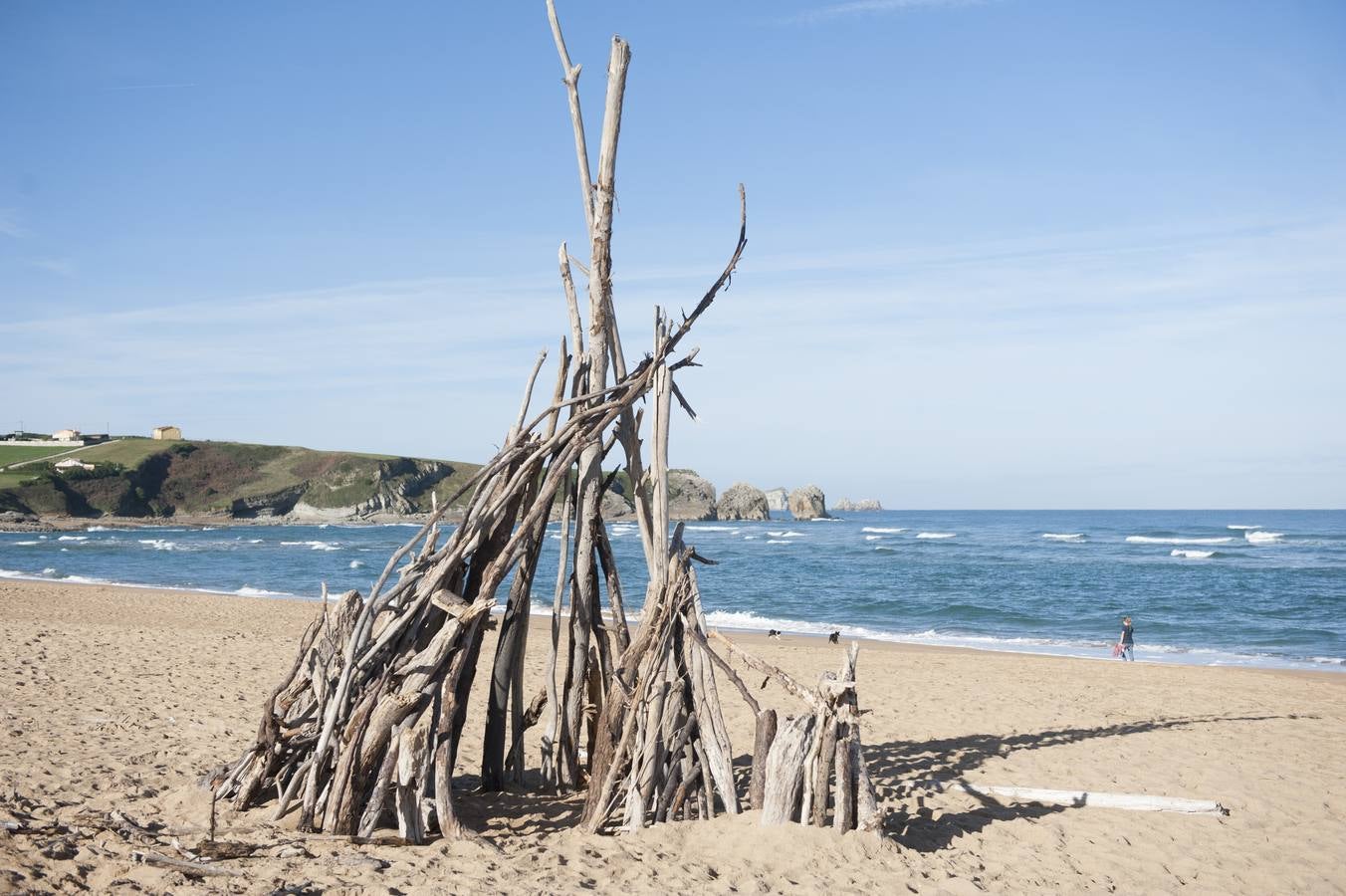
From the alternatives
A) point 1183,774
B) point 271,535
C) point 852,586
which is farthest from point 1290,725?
point 271,535

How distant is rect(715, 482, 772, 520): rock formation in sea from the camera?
328ft

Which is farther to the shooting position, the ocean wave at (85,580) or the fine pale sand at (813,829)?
the ocean wave at (85,580)

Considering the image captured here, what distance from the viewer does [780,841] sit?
508 centimetres

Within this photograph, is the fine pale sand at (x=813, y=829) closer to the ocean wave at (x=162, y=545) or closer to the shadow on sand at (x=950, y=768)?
the shadow on sand at (x=950, y=768)

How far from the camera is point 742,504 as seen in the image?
100m

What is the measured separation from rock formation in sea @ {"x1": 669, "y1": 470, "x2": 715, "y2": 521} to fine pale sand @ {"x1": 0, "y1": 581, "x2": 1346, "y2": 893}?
84.6 metres

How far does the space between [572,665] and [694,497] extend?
93.1 m

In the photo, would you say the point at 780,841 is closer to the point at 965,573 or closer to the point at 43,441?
the point at 965,573

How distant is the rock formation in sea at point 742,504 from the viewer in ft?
328

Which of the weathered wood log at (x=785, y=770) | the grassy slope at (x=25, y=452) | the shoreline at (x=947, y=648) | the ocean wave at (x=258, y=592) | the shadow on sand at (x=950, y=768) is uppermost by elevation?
the grassy slope at (x=25, y=452)

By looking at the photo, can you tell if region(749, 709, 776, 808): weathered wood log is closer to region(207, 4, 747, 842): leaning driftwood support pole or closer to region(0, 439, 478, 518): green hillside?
region(207, 4, 747, 842): leaning driftwood support pole

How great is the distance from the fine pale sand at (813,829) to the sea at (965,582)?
762 centimetres

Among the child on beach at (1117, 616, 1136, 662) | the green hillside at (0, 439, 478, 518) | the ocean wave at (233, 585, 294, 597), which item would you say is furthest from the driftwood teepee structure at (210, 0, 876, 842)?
the green hillside at (0, 439, 478, 518)

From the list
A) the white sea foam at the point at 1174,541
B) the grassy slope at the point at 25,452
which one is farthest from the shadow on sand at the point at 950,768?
the grassy slope at the point at 25,452
